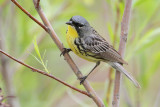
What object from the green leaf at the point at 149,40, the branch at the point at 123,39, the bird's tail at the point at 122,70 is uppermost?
the branch at the point at 123,39

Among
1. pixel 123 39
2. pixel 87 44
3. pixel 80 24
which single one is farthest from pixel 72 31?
pixel 123 39

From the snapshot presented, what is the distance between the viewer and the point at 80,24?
356cm

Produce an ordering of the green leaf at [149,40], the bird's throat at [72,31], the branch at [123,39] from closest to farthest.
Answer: the branch at [123,39], the green leaf at [149,40], the bird's throat at [72,31]

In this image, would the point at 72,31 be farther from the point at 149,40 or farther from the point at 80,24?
the point at 149,40

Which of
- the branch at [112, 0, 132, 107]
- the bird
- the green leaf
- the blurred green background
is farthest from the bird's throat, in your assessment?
the branch at [112, 0, 132, 107]

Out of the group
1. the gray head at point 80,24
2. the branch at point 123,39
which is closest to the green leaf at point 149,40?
the branch at point 123,39

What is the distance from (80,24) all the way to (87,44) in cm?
33

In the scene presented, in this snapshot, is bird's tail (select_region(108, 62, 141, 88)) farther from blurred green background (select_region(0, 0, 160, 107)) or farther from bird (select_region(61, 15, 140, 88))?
blurred green background (select_region(0, 0, 160, 107))

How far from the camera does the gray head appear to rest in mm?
3471

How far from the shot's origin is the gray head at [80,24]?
3471 millimetres

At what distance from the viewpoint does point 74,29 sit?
3602mm

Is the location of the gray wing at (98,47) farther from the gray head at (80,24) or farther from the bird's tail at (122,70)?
the bird's tail at (122,70)

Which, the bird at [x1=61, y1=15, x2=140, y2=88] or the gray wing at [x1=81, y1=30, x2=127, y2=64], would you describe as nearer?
the bird at [x1=61, y1=15, x2=140, y2=88]

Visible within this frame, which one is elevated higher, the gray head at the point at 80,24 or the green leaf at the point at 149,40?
the gray head at the point at 80,24
